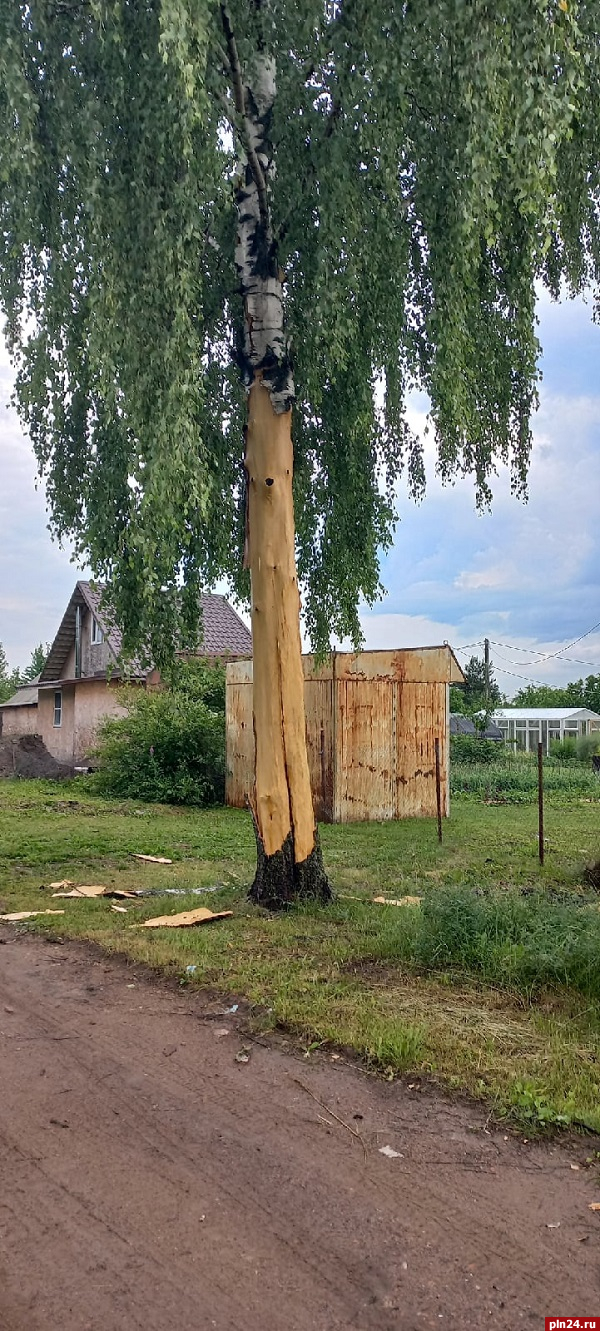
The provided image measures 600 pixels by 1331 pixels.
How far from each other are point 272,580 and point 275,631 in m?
0.41

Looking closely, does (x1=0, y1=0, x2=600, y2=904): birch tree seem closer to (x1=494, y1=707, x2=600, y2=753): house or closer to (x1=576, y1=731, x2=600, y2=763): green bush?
(x1=576, y1=731, x2=600, y2=763): green bush

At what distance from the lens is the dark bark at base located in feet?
22.6

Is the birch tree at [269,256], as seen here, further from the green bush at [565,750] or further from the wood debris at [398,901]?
the green bush at [565,750]

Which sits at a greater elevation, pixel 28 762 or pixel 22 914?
pixel 28 762

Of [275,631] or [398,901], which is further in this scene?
[398,901]

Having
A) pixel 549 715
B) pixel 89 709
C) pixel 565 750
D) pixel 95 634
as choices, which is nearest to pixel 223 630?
pixel 95 634

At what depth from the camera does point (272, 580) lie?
22.7 ft

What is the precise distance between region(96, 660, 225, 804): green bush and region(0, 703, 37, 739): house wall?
→ 17048mm

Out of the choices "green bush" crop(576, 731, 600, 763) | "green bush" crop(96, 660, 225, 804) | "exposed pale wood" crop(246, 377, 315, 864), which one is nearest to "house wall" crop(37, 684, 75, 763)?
"green bush" crop(96, 660, 225, 804)

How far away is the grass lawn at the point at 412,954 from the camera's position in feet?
12.6

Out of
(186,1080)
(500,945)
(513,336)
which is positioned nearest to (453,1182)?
(186,1080)

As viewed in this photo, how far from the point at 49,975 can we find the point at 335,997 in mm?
1870

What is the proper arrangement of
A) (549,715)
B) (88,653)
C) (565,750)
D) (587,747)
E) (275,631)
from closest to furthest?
(275,631) → (88,653) → (587,747) → (565,750) → (549,715)

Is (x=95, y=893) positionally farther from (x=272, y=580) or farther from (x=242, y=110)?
(x=242, y=110)
